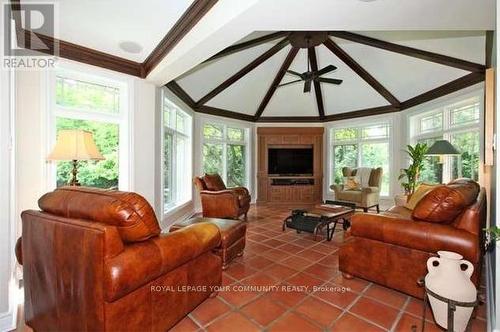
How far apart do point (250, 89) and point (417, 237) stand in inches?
201

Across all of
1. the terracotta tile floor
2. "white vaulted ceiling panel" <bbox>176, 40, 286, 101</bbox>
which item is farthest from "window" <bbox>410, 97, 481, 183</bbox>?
"white vaulted ceiling panel" <bbox>176, 40, 286, 101</bbox>

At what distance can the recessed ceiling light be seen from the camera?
304cm

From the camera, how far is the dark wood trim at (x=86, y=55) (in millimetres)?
2820

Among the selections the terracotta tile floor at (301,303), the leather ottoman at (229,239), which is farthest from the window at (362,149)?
the leather ottoman at (229,239)

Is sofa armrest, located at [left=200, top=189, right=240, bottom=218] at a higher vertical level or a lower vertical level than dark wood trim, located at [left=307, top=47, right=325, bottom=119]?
lower

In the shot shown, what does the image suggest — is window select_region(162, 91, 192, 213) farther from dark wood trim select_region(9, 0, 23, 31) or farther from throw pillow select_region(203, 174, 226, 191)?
dark wood trim select_region(9, 0, 23, 31)

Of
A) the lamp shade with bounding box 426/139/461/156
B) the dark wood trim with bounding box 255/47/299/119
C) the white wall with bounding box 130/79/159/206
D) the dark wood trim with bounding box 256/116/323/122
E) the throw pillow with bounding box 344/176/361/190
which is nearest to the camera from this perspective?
the white wall with bounding box 130/79/159/206

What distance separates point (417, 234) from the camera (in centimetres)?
207

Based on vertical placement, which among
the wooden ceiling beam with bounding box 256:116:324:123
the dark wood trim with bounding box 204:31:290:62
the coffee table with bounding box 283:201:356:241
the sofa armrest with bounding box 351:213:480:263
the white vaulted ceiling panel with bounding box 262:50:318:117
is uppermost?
the dark wood trim with bounding box 204:31:290:62

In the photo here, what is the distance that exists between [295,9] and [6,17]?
2.12 m

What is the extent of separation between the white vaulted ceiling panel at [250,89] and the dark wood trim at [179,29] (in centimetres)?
266

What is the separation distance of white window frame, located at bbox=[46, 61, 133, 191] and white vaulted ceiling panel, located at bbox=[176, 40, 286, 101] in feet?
4.49

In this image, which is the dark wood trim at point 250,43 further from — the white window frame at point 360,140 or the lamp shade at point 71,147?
the white window frame at point 360,140

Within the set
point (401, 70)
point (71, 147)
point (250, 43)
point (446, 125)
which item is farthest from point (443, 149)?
point (71, 147)
